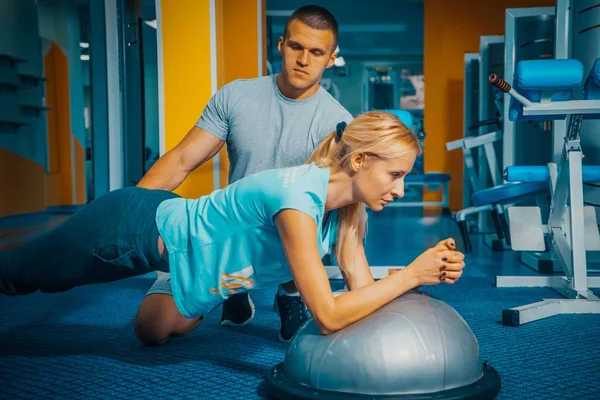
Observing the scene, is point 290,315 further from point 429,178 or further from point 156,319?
point 429,178

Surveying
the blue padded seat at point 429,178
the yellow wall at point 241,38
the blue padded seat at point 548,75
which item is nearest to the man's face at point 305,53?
the blue padded seat at point 548,75

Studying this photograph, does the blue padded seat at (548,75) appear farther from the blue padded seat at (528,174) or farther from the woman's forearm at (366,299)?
the woman's forearm at (366,299)

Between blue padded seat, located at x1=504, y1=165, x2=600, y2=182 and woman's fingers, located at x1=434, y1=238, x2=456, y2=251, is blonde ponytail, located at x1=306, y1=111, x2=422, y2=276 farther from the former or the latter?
blue padded seat, located at x1=504, y1=165, x2=600, y2=182

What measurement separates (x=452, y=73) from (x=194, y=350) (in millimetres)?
7614

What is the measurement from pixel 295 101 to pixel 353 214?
0.78m

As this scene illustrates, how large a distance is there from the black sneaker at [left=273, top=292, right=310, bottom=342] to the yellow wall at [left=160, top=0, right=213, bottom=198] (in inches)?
46.1

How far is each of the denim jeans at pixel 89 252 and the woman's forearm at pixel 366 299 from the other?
57 centimetres

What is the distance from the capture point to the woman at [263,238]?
153 centimetres

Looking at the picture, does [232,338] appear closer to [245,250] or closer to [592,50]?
[245,250]

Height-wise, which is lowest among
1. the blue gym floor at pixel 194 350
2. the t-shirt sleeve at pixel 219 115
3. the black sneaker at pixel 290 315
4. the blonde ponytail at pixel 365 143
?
the blue gym floor at pixel 194 350

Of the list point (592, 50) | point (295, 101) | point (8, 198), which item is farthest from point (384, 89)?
point (295, 101)

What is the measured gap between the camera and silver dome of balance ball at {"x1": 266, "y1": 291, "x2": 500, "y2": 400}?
4.79 feet

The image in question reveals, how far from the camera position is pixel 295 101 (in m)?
2.46

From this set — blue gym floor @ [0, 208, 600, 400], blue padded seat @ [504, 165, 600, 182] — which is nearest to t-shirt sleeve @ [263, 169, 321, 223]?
blue gym floor @ [0, 208, 600, 400]
